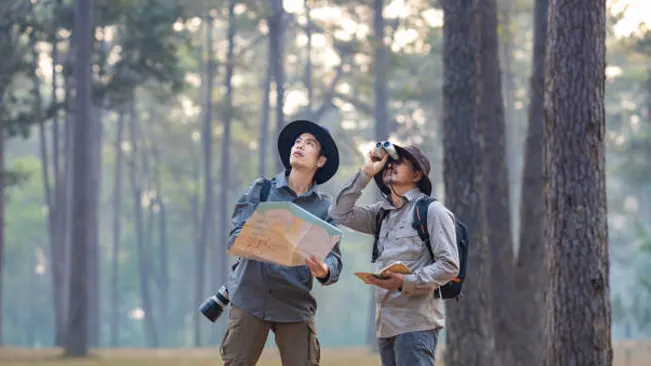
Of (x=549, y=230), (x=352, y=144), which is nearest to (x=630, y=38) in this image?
(x=352, y=144)

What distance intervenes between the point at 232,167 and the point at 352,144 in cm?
1583

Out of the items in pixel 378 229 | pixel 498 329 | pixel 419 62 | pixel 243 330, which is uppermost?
pixel 419 62

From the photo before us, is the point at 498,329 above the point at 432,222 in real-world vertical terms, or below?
below

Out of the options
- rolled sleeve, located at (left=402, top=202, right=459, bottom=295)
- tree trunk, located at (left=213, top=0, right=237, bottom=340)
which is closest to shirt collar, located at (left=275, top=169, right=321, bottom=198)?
rolled sleeve, located at (left=402, top=202, right=459, bottom=295)

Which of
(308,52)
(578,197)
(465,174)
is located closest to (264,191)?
(578,197)

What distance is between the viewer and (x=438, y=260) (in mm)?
6562

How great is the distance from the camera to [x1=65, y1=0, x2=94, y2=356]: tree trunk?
24453mm

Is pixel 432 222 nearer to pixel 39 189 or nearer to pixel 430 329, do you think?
pixel 430 329

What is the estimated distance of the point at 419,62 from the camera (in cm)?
4259

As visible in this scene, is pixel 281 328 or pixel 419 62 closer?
pixel 281 328

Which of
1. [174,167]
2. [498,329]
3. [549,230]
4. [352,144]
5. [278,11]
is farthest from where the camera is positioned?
[174,167]

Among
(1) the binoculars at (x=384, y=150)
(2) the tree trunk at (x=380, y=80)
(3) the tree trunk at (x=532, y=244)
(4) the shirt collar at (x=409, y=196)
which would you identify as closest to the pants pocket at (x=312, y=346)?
(4) the shirt collar at (x=409, y=196)

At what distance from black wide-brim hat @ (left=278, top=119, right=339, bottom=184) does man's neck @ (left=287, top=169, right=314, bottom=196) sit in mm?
114

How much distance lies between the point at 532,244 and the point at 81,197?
11545mm
